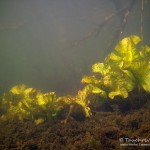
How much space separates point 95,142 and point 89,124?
2.84ft

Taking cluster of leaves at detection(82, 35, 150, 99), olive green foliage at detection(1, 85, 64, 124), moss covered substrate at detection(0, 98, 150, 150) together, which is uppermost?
cluster of leaves at detection(82, 35, 150, 99)

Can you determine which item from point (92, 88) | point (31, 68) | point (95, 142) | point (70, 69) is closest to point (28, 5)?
point (31, 68)

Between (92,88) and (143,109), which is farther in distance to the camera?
(92,88)

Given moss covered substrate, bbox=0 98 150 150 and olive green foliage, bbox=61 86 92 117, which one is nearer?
moss covered substrate, bbox=0 98 150 150

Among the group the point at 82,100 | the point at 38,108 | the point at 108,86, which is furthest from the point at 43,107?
the point at 108,86

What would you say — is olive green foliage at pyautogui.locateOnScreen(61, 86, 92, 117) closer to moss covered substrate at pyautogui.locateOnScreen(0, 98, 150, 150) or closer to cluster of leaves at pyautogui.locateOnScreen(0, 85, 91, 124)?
cluster of leaves at pyautogui.locateOnScreen(0, 85, 91, 124)

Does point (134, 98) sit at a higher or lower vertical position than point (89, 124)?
higher

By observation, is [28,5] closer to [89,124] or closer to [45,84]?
[45,84]

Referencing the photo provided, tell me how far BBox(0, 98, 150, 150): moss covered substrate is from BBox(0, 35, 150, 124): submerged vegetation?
10.9 inches

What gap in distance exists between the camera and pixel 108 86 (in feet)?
15.5

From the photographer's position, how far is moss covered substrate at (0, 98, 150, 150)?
3.53 metres

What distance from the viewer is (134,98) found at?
462cm

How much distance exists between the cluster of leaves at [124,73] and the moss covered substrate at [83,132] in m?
0.42

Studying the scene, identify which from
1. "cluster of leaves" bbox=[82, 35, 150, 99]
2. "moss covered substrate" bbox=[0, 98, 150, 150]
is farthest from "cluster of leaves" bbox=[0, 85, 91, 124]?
"cluster of leaves" bbox=[82, 35, 150, 99]
